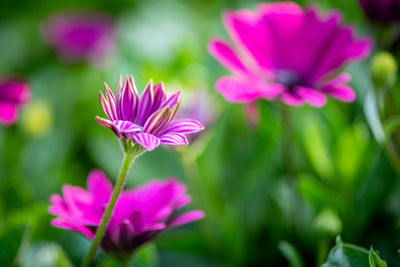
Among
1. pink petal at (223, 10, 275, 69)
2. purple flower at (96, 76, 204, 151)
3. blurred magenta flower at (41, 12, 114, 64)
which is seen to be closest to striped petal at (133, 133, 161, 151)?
purple flower at (96, 76, 204, 151)

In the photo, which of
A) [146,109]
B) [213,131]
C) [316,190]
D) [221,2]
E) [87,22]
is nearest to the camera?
[146,109]

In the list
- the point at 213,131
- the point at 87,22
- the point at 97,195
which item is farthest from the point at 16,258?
the point at 87,22

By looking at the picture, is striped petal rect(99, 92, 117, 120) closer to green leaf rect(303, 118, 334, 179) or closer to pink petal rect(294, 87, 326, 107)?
pink petal rect(294, 87, 326, 107)

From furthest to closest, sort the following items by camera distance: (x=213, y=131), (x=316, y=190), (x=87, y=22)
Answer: (x=87, y=22) → (x=213, y=131) → (x=316, y=190)

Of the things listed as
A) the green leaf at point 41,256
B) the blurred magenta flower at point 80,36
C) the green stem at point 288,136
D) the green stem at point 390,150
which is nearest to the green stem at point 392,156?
the green stem at point 390,150

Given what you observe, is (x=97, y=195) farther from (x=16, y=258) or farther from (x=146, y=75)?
(x=146, y=75)

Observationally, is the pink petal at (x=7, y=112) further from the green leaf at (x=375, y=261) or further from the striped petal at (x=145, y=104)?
the green leaf at (x=375, y=261)
